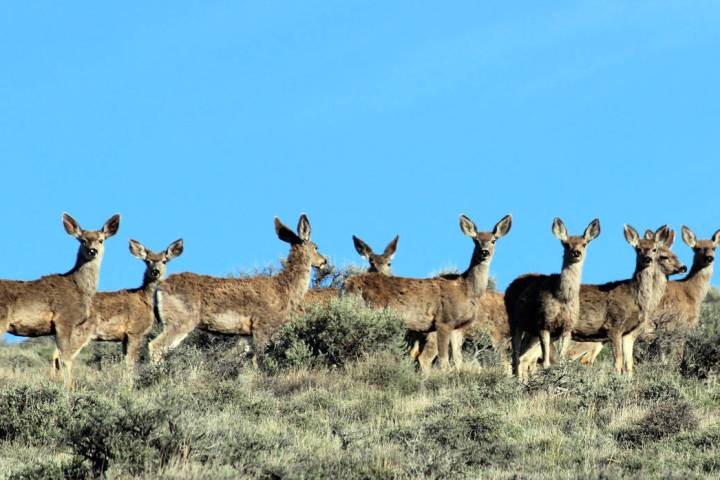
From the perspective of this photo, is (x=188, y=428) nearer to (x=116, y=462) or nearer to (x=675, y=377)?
(x=116, y=462)

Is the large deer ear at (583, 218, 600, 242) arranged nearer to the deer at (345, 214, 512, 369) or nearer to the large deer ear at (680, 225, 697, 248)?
the deer at (345, 214, 512, 369)

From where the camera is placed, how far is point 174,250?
69.7 feet

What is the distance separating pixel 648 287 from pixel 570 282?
1612 millimetres

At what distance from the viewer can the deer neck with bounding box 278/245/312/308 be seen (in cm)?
2039

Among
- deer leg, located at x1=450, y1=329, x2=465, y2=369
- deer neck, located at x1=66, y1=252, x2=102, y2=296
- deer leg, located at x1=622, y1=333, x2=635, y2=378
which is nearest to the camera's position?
deer neck, located at x1=66, y1=252, x2=102, y2=296

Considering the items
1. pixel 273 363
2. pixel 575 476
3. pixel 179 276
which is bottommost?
pixel 575 476

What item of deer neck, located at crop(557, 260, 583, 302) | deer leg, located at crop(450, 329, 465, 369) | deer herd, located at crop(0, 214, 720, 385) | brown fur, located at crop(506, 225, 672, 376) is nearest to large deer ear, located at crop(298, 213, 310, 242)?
deer herd, located at crop(0, 214, 720, 385)

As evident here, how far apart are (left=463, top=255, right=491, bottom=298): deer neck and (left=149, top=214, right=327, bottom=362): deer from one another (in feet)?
8.91

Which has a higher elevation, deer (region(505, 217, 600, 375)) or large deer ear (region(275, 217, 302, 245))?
large deer ear (region(275, 217, 302, 245))

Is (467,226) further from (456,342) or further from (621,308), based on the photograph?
(621,308)

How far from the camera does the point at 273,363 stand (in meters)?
17.8

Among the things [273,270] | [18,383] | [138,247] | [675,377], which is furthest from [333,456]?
[273,270]

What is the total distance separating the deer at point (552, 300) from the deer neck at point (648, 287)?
960 mm

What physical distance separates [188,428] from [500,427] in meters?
3.56
